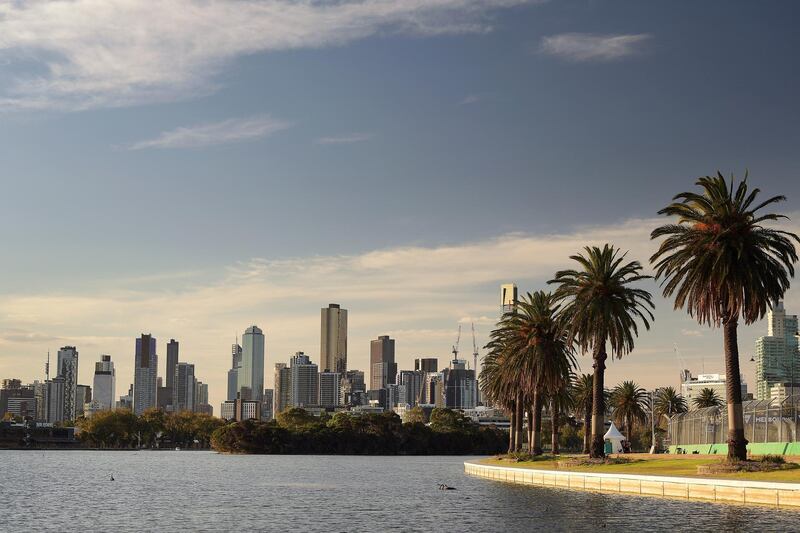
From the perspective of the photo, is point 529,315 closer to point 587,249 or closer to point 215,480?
point 587,249

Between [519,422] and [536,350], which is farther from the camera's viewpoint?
[519,422]

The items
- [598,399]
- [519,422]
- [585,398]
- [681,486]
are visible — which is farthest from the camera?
[585,398]

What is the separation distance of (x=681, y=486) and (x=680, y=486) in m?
0.13

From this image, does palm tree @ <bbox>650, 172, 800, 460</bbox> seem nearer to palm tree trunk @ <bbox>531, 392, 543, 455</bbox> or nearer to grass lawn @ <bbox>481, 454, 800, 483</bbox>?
grass lawn @ <bbox>481, 454, 800, 483</bbox>

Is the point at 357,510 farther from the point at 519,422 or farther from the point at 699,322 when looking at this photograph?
the point at 519,422

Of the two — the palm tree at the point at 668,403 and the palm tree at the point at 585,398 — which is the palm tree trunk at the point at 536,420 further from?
the palm tree at the point at 668,403

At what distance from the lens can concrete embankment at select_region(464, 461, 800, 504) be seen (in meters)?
56.1

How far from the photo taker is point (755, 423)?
10138cm

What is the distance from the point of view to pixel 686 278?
244 feet

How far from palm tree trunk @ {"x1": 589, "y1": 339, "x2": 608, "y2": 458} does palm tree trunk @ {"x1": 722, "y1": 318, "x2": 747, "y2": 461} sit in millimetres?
18105

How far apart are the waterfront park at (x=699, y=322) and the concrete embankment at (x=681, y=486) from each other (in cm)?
8

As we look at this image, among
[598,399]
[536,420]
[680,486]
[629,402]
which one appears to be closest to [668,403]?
[629,402]

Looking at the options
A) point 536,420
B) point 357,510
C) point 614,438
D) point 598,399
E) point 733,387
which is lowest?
point 357,510

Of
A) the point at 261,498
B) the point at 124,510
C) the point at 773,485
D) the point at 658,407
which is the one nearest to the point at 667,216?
the point at 773,485
